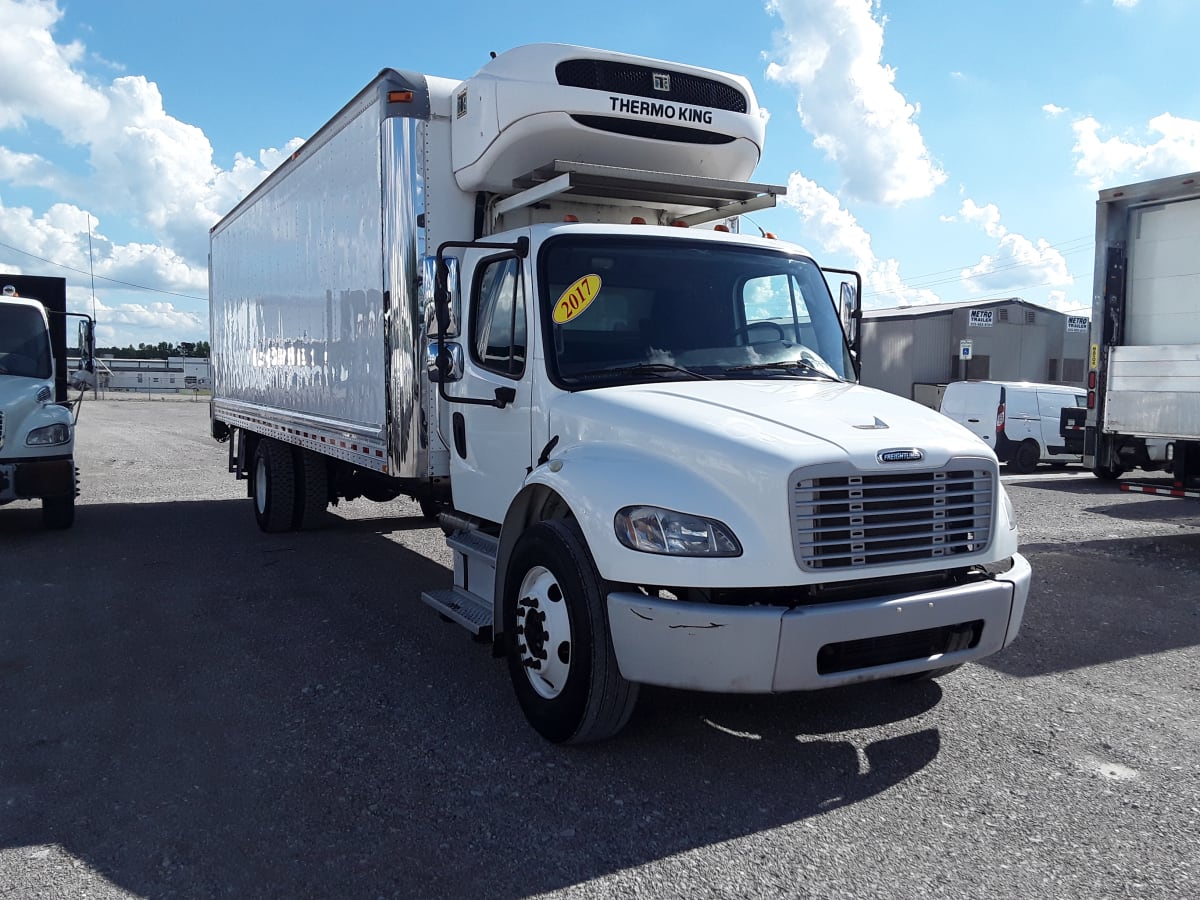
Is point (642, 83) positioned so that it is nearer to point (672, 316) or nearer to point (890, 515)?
point (672, 316)

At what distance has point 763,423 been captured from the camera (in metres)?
4.07

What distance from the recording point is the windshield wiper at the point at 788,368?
16.4ft

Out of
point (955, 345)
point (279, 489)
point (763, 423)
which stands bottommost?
point (279, 489)

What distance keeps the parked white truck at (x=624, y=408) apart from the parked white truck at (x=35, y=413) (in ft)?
12.1

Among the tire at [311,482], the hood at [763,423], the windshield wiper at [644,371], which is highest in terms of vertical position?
the windshield wiper at [644,371]

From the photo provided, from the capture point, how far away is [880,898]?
3131 mm

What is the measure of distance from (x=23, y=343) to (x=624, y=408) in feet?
29.9

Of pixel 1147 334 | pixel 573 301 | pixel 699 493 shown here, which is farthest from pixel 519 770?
pixel 1147 334

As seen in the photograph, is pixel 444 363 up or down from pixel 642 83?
down

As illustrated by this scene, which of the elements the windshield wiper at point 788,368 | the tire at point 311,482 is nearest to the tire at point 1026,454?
the tire at point 311,482

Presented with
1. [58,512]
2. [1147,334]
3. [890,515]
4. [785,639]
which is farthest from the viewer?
[58,512]

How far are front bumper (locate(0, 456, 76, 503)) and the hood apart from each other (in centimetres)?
725

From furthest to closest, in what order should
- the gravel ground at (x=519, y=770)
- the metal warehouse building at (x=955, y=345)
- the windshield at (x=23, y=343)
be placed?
the metal warehouse building at (x=955, y=345) < the windshield at (x=23, y=343) < the gravel ground at (x=519, y=770)

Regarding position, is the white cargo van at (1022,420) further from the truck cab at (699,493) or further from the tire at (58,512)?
the tire at (58,512)
